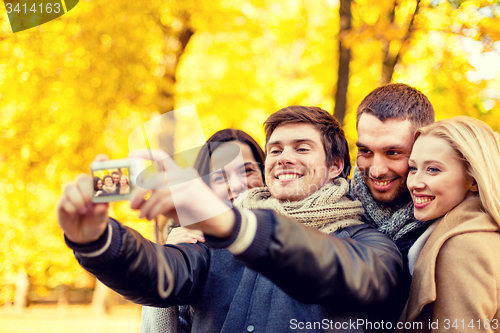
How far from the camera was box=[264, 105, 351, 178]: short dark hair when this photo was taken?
7.39 ft

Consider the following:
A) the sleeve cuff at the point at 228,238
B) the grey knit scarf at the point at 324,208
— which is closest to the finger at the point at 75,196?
the sleeve cuff at the point at 228,238

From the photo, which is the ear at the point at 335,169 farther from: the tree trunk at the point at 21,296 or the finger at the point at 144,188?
the tree trunk at the point at 21,296

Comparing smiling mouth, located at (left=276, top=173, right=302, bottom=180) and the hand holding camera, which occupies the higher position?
the hand holding camera

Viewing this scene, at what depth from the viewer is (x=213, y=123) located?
6238mm

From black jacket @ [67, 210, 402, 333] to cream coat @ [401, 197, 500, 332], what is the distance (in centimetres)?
15

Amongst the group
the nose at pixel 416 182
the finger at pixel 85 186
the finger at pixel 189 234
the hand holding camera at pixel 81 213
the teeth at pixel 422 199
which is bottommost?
the finger at pixel 189 234

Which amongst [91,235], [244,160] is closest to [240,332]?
[91,235]

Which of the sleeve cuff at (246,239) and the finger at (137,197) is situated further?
the sleeve cuff at (246,239)

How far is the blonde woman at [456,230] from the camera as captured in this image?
1.61m

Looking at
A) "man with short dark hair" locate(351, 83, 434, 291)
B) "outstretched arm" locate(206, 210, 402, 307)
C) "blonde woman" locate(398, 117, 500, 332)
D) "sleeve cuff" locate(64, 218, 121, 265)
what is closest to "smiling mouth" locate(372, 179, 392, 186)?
"man with short dark hair" locate(351, 83, 434, 291)

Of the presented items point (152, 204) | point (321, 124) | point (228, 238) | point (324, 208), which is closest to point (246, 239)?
point (228, 238)

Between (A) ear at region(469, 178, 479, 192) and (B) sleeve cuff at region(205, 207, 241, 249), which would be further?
(A) ear at region(469, 178, 479, 192)

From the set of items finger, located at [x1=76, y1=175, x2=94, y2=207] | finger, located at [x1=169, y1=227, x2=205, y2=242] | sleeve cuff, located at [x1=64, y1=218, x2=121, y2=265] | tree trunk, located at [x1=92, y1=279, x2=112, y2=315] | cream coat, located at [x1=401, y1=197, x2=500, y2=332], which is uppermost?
finger, located at [x1=76, y1=175, x2=94, y2=207]

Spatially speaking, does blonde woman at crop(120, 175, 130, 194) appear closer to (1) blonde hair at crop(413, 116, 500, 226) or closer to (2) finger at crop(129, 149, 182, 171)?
(2) finger at crop(129, 149, 182, 171)
